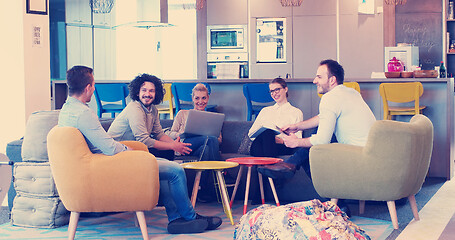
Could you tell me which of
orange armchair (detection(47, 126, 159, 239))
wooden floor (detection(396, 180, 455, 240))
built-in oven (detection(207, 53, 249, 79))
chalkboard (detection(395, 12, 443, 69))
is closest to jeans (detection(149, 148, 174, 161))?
orange armchair (detection(47, 126, 159, 239))

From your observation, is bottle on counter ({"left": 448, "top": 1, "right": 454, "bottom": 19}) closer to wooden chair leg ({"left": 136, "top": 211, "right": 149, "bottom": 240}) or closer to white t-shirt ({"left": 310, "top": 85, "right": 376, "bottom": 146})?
white t-shirt ({"left": 310, "top": 85, "right": 376, "bottom": 146})

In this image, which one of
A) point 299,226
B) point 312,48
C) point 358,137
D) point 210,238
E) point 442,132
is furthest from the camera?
point 312,48

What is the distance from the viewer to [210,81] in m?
7.80

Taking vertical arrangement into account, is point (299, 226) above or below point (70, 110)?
below

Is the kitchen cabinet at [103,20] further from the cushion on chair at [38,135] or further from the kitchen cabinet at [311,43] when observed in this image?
the cushion on chair at [38,135]

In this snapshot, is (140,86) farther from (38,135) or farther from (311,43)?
(311,43)

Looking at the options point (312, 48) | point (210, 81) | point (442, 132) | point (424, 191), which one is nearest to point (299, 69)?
point (312, 48)

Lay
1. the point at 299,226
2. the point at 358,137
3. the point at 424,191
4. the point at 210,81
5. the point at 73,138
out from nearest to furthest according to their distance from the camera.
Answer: the point at 299,226 < the point at 73,138 < the point at 358,137 < the point at 424,191 < the point at 210,81

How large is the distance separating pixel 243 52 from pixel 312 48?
1.16m

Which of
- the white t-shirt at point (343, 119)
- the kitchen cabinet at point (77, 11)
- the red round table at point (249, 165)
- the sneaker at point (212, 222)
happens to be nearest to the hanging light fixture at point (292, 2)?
the red round table at point (249, 165)

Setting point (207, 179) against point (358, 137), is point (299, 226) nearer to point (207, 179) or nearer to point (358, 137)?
point (358, 137)

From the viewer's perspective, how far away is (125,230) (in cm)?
422

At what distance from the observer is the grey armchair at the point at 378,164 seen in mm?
3996

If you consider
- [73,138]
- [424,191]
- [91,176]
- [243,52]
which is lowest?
[424,191]
